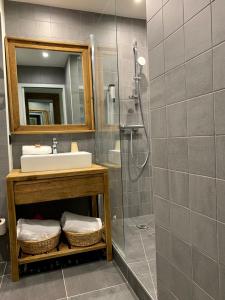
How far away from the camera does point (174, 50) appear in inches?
37.7

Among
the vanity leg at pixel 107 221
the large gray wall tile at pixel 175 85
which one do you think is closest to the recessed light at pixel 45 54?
the vanity leg at pixel 107 221

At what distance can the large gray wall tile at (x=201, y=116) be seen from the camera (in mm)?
793

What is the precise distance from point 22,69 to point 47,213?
1414mm

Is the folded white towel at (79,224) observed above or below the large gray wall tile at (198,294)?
below

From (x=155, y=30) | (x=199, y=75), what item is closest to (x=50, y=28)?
(x=155, y=30)

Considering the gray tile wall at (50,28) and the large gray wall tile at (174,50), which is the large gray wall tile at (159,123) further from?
the gray tile wall at (50,28)

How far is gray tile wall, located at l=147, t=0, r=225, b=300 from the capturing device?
0.77 metres

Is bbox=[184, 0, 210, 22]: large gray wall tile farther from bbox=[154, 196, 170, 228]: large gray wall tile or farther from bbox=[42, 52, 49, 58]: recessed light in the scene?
bbox=[42, 52, 49, 58]: recessed light

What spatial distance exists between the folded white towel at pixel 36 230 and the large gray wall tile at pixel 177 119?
1344mm

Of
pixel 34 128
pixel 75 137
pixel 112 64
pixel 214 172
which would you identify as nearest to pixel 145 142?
pixel 75 137

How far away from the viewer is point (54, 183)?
180cm

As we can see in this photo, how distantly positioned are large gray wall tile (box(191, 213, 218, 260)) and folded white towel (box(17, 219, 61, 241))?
4.24ft

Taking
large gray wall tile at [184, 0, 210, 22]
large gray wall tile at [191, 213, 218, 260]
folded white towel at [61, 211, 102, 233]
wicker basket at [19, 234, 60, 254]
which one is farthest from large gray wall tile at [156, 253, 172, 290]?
large gray wall tile at [184, 0, 210, 22]

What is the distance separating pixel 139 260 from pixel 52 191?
0.85 metres
